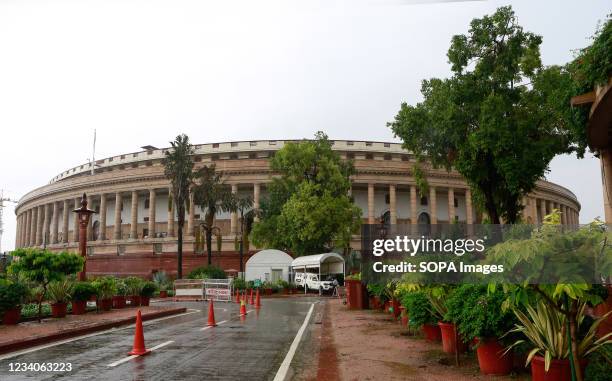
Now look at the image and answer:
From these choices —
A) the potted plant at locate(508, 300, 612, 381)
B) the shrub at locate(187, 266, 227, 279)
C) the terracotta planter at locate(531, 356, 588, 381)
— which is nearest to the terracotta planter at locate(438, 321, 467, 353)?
the potted plant at locate(508, 300, 612, 381)

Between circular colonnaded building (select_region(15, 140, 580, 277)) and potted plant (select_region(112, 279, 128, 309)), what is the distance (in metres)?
30.5

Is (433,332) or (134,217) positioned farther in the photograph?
(134,217)

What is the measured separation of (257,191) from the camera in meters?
63.6

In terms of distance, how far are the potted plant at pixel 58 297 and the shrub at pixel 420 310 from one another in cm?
1317

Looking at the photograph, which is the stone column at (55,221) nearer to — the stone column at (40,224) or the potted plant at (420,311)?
the stone column at (40,224)

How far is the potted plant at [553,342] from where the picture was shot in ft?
19.2

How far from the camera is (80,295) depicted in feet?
62.9

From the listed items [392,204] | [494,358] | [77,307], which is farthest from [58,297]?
[392,204]

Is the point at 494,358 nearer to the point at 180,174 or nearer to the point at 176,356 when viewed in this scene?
the point at 176,356

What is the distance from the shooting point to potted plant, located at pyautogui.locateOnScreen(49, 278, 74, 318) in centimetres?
1791

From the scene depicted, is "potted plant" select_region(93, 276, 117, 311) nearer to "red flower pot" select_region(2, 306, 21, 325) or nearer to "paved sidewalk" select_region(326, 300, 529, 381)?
"red flower pot" select_region(2, 306, 21, 325)

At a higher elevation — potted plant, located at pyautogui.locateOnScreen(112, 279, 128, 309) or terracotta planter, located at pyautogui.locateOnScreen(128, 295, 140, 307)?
potted plant, located at pyautogui.locateOnScreen(112, 279, 128, 309)

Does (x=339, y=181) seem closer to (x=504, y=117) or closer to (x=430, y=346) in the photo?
(x=504, y=117)

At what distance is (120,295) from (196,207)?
47015 millimetres
